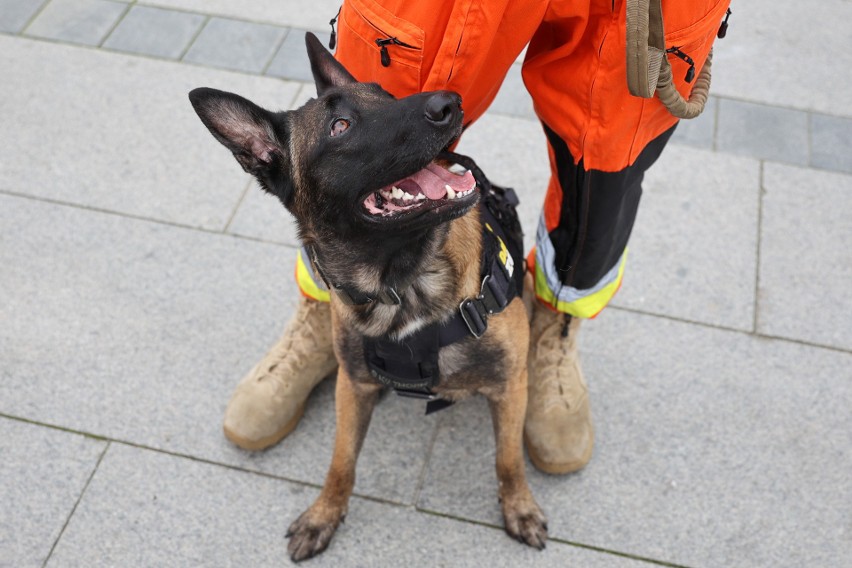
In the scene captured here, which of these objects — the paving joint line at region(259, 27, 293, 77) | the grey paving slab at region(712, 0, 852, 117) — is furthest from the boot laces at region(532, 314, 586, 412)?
the paving joint line at region(259, 27, 293, 77)

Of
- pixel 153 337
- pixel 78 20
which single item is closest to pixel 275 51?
pixel 78 20

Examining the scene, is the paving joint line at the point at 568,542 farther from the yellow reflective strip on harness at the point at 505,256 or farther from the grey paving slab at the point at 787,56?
the grey paving slab at the point at 787,56

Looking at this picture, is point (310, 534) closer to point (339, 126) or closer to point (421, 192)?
point (421, 192)

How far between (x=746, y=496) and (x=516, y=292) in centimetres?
123

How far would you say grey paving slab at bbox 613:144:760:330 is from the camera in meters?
3.48

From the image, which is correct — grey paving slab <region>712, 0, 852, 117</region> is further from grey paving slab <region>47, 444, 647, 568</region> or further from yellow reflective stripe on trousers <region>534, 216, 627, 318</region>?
grey paving slab <region>47, 444, 647, 568</region>

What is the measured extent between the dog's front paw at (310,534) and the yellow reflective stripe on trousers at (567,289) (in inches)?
45.0

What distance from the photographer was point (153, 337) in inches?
132

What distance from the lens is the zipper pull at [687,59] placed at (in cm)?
201

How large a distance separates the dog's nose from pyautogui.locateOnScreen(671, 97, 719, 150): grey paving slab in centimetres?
249

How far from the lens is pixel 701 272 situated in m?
3.59

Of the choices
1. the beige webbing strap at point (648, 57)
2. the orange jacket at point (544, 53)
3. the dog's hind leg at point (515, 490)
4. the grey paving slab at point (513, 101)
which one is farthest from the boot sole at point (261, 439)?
the grey paving slab at point (513, 101)

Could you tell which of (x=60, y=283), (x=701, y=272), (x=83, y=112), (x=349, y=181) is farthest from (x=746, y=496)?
(x=83, y=112)

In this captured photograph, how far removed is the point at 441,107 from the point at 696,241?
2.18 m
